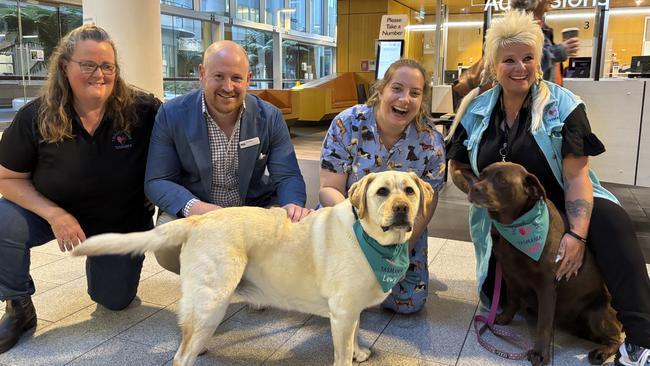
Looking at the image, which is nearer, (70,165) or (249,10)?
(70,165)

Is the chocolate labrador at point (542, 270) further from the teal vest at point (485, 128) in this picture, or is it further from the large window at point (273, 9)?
the large window at point (273, 9)

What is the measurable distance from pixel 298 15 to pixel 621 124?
1717 cm

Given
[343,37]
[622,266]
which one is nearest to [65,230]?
[622,266]

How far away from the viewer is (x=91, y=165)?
9.06ft

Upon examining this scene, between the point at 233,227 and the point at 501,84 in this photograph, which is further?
the point at 501,84

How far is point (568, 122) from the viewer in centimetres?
254

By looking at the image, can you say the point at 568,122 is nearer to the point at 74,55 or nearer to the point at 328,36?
the point at 74,55

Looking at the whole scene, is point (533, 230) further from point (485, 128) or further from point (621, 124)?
point (621, 124)

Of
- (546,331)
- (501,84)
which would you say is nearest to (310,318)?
(546,331)

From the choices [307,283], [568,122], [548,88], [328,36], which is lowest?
[307,283]

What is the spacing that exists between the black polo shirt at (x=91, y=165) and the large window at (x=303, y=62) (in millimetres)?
16763

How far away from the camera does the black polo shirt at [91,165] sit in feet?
8.70

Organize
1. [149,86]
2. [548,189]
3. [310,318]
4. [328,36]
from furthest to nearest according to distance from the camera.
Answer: [328,36] → [149,86] → [310,318] → [548,189]

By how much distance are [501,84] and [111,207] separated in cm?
235
